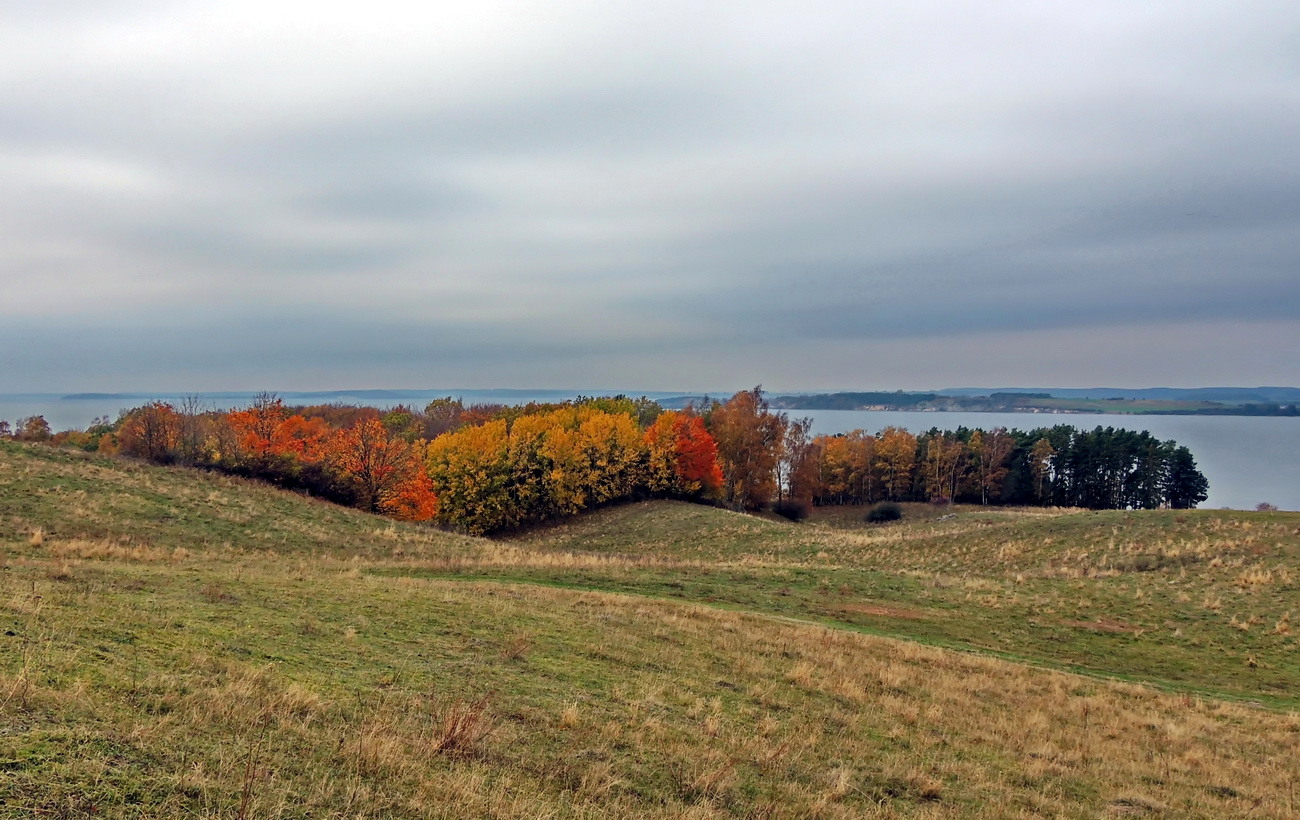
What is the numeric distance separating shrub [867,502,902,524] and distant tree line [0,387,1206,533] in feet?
31.9

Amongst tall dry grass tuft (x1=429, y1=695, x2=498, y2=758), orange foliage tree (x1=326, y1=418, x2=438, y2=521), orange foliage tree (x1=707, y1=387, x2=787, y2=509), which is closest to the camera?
tall dry grass tuft (x1=429, y1=695, x2=498, y2=758)

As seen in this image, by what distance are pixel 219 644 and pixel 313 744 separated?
3.58 meters

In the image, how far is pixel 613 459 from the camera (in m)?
74.9

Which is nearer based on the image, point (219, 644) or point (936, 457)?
point (219, 644)

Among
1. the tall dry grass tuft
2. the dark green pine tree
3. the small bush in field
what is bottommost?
the small bush in field

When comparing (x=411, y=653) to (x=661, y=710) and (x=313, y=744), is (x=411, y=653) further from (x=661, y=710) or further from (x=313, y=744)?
(x=313, y=744)

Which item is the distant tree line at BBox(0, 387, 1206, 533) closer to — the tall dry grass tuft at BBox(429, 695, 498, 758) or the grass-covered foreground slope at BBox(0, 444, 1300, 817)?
the grass-covered foreground slope at BBox(0, 444, 1300, 817)

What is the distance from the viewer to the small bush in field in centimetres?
9156

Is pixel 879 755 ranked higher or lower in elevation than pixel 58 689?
lower

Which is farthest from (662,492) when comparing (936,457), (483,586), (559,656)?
(559,656)

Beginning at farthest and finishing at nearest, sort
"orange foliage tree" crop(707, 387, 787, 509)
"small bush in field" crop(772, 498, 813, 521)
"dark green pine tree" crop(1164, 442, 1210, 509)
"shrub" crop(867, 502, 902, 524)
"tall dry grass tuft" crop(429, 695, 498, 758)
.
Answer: "dark green pine tree" crop(1164, 442, 1210, 509) < "small bush in field" crop(772, 498, 813, 521) < "shrub" crop(867, 502, 902, 524) < "orange foliage tree" crop(707, 387, 787, 509) < "tall dry grass tuft" crop(429, 695, 498, 758)

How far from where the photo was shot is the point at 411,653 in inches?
424

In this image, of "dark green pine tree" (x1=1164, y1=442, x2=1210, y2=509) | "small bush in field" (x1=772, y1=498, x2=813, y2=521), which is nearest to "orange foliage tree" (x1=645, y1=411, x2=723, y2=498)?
"small bush in field" (x1=772, y1=498, x2=813, y2=521)

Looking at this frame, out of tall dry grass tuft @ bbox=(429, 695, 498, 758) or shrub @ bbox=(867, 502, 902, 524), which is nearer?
tall dry grass tuft @ bbox=(429, 695, 498, 758)
